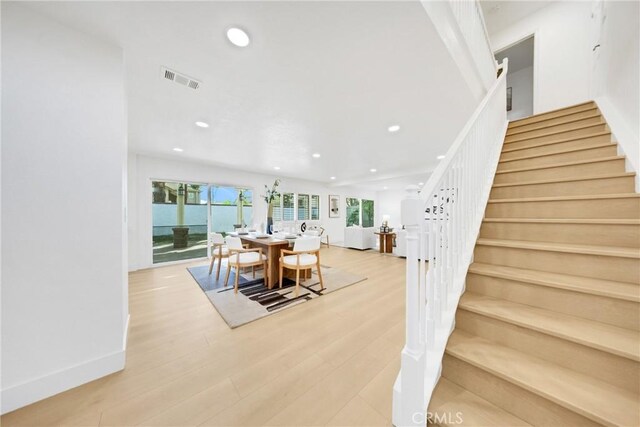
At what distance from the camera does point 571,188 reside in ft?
5.58

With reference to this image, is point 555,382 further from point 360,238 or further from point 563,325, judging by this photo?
point 360,238

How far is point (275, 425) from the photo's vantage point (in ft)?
3.84

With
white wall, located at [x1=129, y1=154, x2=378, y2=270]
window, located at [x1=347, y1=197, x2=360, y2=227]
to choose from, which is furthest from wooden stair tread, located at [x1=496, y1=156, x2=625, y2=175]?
window, located at [x1=347, y1=197, x2=360, y2=227]

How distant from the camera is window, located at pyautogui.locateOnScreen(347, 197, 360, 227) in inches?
361

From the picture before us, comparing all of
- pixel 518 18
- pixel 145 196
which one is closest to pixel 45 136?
pixel 145 196

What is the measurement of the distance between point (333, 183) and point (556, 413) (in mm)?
7506

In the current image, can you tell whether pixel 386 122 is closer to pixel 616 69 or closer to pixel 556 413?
pixel 616 69

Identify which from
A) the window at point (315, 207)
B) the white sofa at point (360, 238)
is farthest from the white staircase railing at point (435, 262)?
the window at point (315, 207)

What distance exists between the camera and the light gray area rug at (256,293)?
8.05 feet

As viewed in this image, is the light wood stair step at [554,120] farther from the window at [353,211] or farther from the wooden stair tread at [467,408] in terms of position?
the window at [353,211]

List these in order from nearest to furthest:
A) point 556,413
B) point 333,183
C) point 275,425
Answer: point 556,413, point 275,425, point 333,183

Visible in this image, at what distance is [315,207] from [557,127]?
20.8 ft

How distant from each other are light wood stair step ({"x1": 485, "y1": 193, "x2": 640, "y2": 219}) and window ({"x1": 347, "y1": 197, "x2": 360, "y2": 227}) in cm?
727

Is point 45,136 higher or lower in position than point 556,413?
higher
